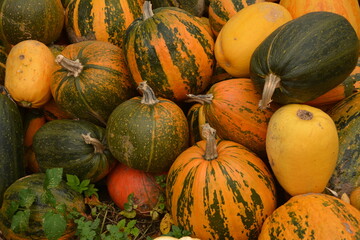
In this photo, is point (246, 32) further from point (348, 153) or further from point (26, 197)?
point (26, 197)

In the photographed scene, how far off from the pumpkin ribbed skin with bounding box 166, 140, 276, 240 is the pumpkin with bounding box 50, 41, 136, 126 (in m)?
0.81

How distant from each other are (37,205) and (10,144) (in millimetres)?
558

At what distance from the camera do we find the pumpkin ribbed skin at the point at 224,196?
1891mm

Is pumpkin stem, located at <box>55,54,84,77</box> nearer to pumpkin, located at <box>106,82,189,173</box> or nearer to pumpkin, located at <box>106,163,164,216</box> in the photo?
pumpkin, located at <box>106,82,189,173</box>

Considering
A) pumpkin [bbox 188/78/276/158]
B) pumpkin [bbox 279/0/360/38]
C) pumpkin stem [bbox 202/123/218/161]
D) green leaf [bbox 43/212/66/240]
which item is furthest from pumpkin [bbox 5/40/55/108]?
pumpkin [bbox 279/0/360/38]

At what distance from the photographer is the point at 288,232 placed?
172 centimetres

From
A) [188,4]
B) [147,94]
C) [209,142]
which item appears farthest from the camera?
[188,4]

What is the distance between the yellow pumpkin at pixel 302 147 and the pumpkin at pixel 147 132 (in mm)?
629

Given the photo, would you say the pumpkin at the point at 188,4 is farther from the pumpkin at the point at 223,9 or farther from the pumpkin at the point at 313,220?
the pumpkin at the point at 313,220

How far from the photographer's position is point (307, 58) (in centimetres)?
182

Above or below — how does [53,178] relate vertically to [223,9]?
below

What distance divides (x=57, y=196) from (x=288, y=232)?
1.33m

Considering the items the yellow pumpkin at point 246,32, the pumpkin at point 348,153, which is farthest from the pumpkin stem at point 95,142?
the pumpkin at point 348,153

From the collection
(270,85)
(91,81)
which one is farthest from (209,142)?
(91,81)
